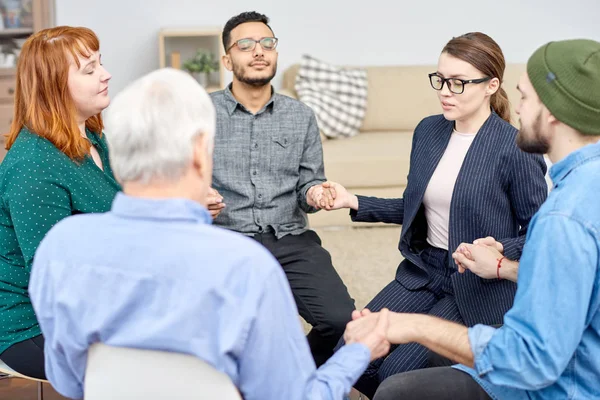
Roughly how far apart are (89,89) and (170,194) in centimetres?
117

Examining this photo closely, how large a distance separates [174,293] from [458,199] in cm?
132

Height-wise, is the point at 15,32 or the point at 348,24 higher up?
the point at 348,24

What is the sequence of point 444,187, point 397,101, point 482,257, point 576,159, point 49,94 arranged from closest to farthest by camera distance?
point 576,159, point 482,257, point 49,94, point 444,187, point 397,101

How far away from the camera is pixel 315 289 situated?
2.75m

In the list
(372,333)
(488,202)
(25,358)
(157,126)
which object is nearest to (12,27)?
(25,358)

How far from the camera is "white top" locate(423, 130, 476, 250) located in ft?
8.05

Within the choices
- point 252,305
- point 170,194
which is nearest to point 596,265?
point 252,305

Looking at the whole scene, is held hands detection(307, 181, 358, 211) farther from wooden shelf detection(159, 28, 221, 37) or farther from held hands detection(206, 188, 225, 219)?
wooden shelf detection(159, 28, 221, 37)

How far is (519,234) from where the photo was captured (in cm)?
238

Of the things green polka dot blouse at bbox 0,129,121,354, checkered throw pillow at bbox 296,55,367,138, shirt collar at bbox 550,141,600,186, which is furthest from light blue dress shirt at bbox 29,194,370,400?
checkered throw pillow at bbox 296,55,367,138

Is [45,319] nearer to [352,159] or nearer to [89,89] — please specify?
[89,89]

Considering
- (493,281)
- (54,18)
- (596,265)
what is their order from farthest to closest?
(54,18)
(493,281)
(596,265)

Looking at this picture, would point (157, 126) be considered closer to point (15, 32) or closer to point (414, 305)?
point (414, 305)

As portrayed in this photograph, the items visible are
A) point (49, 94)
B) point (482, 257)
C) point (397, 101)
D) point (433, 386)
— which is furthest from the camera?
point (397, 101)
